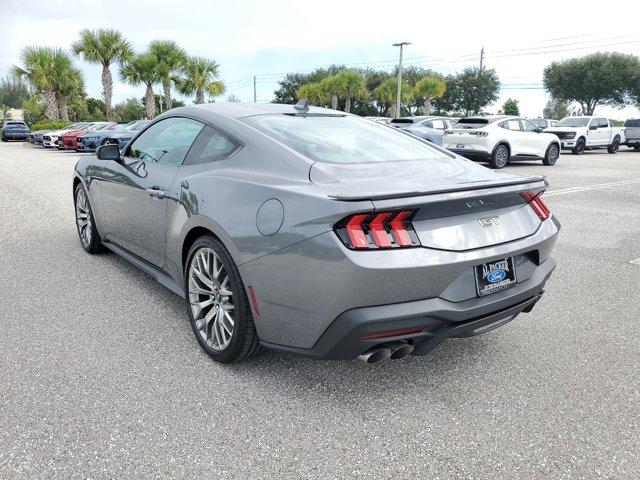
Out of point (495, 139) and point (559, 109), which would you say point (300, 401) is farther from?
point (559, 109)

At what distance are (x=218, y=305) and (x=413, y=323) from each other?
1.17 m

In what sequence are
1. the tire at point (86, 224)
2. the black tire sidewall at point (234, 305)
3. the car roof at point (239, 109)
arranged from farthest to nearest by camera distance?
the tire at point (86, 224) < the car roof at point (239, 109) < the black tire sidewall at point (234, 305)

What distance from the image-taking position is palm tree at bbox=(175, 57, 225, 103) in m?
40.6

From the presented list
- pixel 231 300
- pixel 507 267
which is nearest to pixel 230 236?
pixel 231 300

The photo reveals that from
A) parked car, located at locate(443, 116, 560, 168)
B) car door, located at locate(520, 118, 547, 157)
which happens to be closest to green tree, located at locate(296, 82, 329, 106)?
car door, located at locate(520, 118, 547, 157)

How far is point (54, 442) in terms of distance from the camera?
2.27m

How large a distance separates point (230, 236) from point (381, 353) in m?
0.95

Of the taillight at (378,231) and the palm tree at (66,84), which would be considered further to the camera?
the palm tree at (66,84)

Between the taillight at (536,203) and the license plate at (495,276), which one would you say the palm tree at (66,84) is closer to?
the taillight at (536,203)

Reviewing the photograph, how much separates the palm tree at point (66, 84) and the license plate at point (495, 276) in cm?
4113

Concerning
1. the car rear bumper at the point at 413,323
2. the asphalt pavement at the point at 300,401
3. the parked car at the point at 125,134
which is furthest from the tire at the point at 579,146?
the car rear bumper at the point at 413,323

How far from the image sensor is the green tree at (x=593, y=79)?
168 ft

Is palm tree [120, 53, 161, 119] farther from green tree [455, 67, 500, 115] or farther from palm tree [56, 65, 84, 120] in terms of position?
green tree [455, 67, 500, 115]

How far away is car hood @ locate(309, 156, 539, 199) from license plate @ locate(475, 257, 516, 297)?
1.28ft
